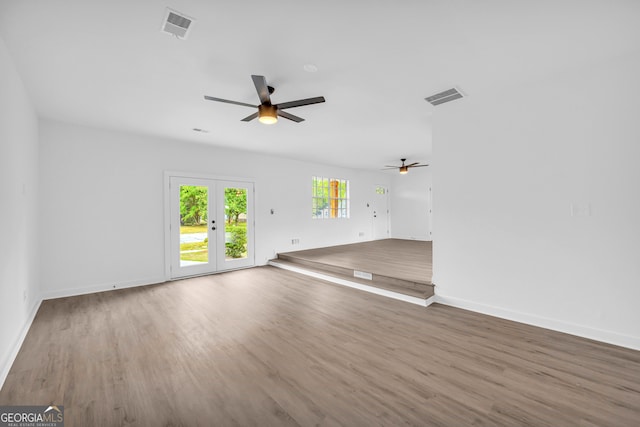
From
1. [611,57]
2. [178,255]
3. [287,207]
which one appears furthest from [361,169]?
[611,57]

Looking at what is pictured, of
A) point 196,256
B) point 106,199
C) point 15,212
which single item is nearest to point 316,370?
point 15,212

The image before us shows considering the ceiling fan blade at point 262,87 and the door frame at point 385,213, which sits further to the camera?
the door frame at point 385,213

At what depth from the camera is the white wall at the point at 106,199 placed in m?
4.23

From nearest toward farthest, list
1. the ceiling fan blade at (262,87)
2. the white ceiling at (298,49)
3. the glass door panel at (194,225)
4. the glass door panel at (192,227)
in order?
the white ceiling at (298,49)
the ceiling fan blade at (262,87)
the glass door panel at (192,227)
the glass door panel at (194,225)

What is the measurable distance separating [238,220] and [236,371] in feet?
13.9

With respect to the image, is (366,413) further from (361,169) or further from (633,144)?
(361,169)

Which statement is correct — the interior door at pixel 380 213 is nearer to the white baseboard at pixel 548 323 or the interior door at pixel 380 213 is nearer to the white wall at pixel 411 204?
the white wall at pixel 411 204

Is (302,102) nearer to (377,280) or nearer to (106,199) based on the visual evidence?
(377,280)

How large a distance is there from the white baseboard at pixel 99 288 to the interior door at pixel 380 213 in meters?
6.87

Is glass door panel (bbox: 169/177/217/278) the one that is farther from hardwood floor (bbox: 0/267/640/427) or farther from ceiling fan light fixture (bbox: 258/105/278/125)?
ceiling fan light fixture (bbox: 258/105/278/125)

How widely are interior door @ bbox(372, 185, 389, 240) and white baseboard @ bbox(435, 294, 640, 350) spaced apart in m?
6.08

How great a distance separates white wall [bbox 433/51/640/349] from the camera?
260 centimetres

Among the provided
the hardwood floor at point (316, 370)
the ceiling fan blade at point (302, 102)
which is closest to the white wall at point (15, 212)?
the hardwood floor at point (316, 370)

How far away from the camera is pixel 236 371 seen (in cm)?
226
